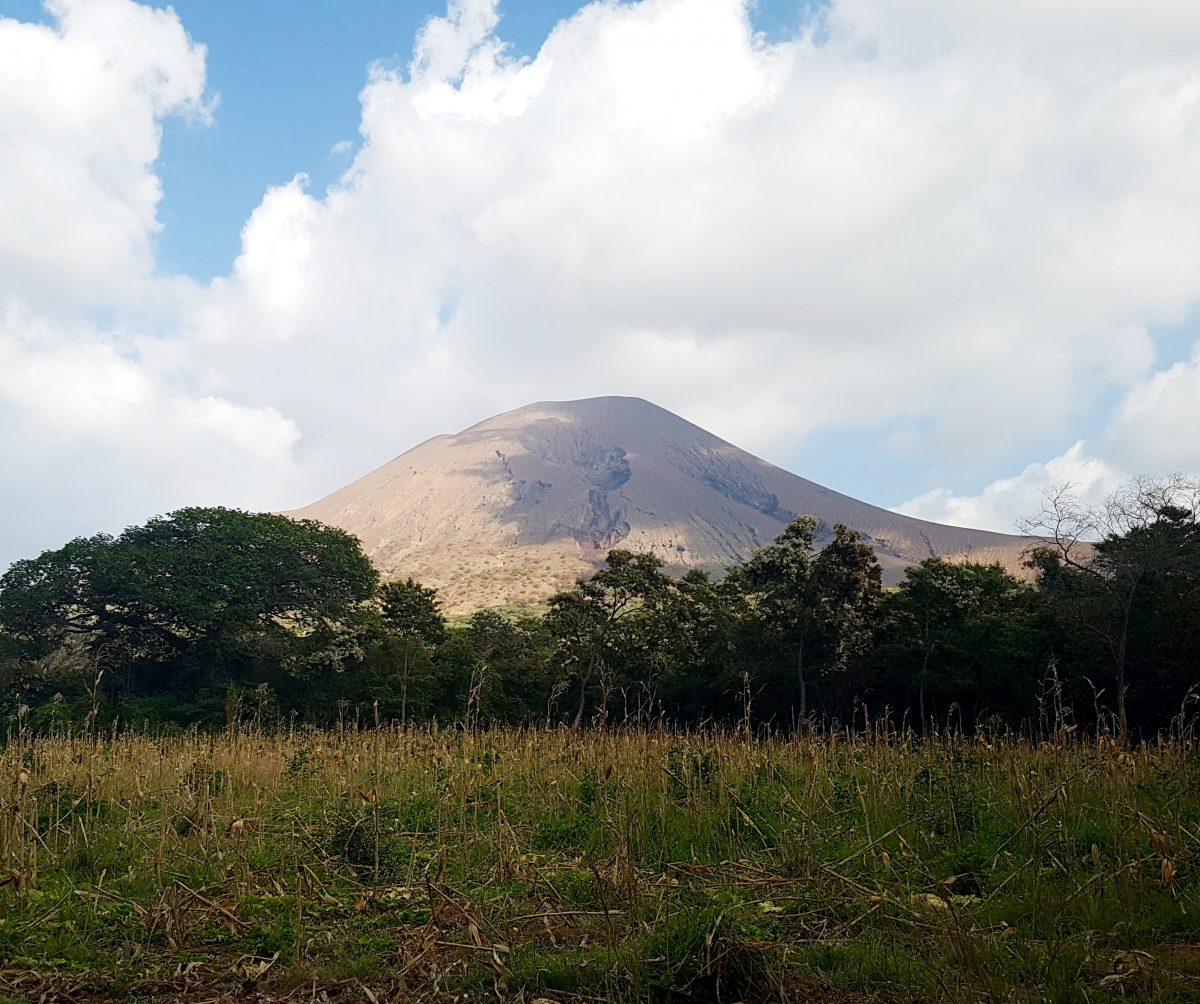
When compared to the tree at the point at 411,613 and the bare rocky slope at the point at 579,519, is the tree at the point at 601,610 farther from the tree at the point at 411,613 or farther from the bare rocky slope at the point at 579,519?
the bare rocky slope at the point at 579,519

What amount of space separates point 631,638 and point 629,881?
73.0 ft

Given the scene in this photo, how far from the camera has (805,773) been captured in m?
7.89

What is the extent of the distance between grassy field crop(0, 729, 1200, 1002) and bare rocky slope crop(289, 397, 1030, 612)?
3550 inches

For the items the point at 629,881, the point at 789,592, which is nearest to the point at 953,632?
the point at 789,592

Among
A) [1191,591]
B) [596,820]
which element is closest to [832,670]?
[1191,591]

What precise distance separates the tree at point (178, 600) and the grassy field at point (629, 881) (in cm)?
2256

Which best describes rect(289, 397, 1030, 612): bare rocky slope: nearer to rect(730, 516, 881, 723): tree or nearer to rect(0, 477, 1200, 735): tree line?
rect(0, 477, 1200, 735): tree line

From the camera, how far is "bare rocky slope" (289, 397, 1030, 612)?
124 metres

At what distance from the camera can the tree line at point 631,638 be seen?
67.3 feet

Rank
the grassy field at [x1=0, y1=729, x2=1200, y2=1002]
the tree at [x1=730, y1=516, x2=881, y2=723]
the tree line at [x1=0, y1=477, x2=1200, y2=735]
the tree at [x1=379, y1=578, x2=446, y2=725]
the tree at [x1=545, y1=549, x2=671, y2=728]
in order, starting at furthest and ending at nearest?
the tree at [x1=379, y1=578, x2=446, y2=725]
the tree at [x1=545, y1=549, x2=671, y2=728]
the tree at [x1=730, y1=516, x2=881, y2=723]
the tree line at [x1=0, y1=477, x2=1200, y2=735]
the grassy field at [x1=0, y1=729, x2=1200, y2=1002]

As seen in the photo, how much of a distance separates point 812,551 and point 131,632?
24.4m

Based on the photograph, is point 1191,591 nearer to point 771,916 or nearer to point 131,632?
point 771,916

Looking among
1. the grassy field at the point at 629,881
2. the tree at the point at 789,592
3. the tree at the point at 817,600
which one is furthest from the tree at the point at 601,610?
the grassy field at the point at 629,881

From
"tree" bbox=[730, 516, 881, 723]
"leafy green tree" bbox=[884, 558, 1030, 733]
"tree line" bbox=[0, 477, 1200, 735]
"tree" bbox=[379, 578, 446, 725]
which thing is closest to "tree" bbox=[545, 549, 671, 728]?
"tree line" bbox=[0, 477, 1200, 735]
